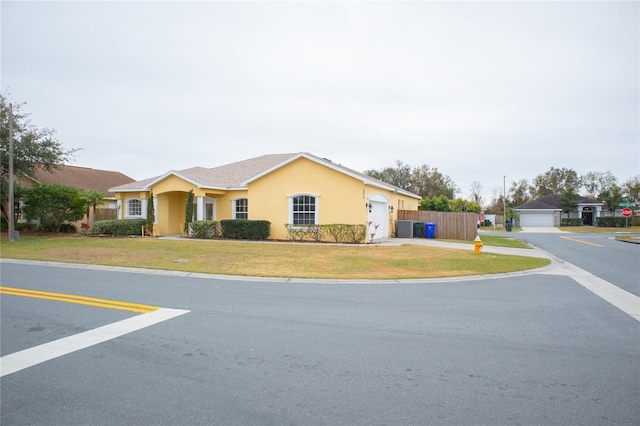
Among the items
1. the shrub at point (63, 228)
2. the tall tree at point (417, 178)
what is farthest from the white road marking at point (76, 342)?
the tall tree at point (417, 178)

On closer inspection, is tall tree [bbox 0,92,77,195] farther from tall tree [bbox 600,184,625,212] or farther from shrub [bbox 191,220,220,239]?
tall tree [bbox 600,184,625,212]

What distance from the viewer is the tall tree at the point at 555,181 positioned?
77.9 metres

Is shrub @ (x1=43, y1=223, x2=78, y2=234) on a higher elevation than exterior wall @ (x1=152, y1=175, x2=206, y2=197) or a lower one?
lower

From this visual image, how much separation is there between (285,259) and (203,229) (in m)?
9.67

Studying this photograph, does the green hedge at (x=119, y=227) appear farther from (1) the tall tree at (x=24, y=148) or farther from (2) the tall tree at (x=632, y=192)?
(2) the tall tree at (x=632, y=192)

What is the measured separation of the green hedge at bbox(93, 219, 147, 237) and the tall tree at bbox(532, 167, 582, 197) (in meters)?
74.5

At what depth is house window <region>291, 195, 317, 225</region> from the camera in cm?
2238

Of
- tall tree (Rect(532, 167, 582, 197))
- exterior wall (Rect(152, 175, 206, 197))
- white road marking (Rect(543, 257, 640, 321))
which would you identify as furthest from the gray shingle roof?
tall tree (Rect(532, 167, 582, 197))

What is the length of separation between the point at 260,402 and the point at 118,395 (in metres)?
1.40

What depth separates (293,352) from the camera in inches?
208

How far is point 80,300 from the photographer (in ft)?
27.3

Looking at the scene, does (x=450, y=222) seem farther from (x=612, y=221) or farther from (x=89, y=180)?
(x=612, y=221)

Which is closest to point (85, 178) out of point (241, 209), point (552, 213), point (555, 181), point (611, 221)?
point (241, 209)

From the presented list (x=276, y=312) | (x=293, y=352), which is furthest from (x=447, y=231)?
(x=293, y=352)
